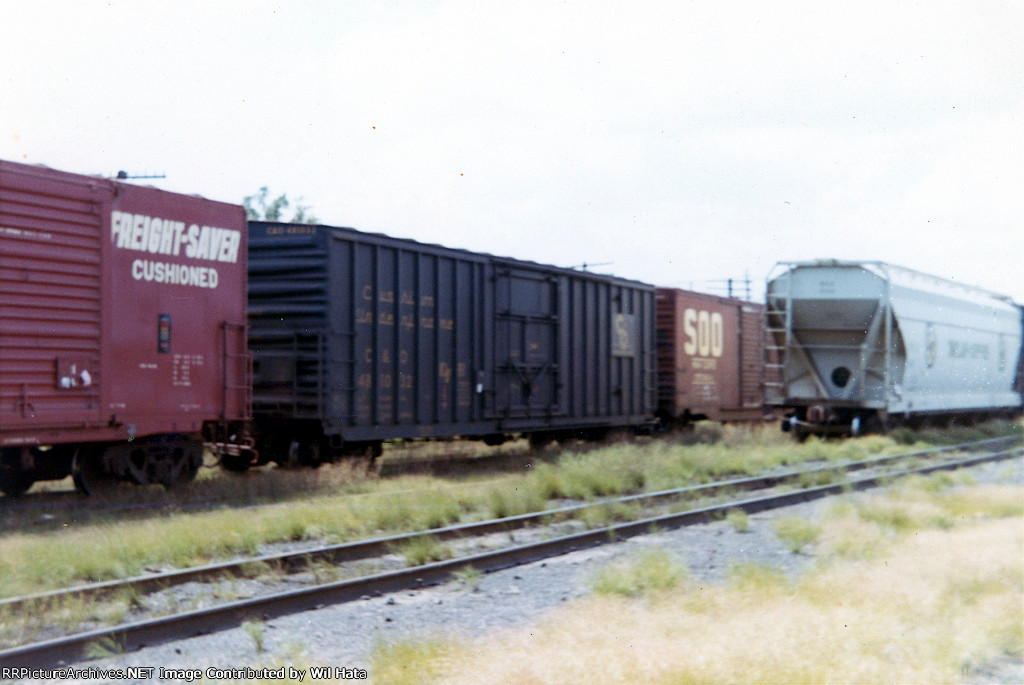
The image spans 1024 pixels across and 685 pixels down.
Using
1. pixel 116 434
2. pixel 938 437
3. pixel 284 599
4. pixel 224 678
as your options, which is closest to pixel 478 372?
pixel 116 434

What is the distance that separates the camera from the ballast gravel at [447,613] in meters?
5.28

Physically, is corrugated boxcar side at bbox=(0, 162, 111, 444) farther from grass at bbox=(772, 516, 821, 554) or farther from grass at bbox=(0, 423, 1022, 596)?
grass at bbox=(772, 516, 821, 554)

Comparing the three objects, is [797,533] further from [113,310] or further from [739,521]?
[113,310]

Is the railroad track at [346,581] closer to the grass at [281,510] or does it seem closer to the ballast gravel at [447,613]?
the ballast gravel at [447,613]

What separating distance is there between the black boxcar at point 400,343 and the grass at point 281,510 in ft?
3.01

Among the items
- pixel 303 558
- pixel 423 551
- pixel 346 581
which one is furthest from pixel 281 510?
pixel 346 581

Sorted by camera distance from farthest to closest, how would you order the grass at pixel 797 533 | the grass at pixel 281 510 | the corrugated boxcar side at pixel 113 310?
the corrugated boxcar side at pixel 113 310, the grass at pixel 797 533, the grass at pixel 281 510

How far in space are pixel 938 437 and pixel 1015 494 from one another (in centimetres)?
1059

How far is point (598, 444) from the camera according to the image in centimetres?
1919

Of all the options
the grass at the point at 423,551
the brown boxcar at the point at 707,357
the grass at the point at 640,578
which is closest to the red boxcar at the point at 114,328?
the grass at the point at 423,551

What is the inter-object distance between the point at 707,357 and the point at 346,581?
17.3 metres

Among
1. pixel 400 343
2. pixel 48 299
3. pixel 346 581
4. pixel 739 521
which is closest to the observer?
pixel 346 581

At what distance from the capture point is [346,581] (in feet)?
22.1

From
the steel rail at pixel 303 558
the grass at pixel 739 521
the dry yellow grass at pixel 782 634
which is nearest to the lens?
the dry yellow grass at pixel 782 634
